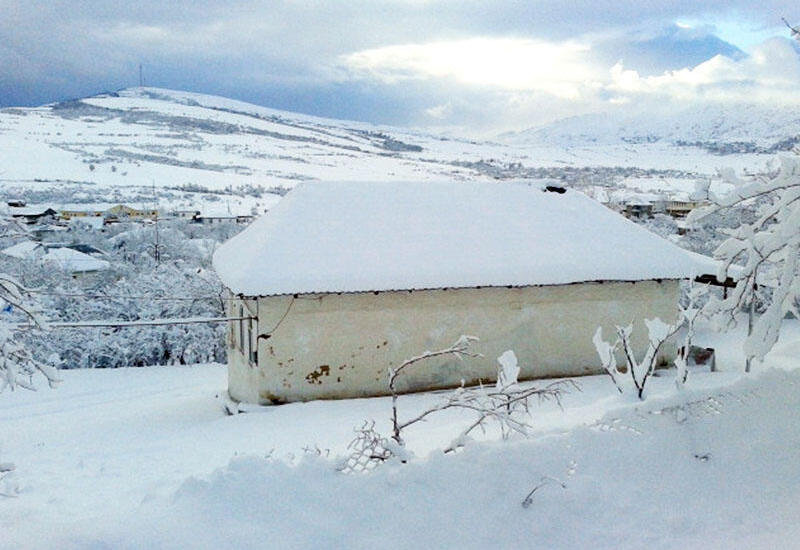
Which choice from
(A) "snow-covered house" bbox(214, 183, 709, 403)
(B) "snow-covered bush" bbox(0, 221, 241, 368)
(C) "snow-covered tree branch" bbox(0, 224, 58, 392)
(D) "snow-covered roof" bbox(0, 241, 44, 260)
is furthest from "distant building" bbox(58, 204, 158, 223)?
(C) "snow-covered tree branch" bbox(0, 224, 58, 392)

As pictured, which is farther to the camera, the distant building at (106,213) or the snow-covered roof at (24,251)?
the distant building at (106,213)

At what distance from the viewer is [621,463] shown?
5.93 m

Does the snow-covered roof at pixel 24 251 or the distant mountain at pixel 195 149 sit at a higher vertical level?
the distant mountain at pixel 195 149

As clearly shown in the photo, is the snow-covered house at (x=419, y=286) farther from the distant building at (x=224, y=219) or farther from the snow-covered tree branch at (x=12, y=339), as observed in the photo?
the distant building at (x=224, y=219)

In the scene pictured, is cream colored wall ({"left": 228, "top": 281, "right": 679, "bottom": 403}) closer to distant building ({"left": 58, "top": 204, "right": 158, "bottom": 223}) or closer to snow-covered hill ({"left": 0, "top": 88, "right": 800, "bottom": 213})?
snow-covered hill ({"left": 0, "top": 88, "right": 800, "bottom": 213})

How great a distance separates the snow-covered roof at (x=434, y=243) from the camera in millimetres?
13078

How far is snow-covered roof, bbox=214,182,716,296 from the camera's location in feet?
42.9

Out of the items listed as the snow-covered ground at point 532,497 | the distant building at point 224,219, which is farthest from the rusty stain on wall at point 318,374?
the distant building at point 224,219

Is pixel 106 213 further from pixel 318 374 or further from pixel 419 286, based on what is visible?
pixel 419 286

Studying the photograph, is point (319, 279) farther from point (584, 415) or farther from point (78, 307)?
point (78, 307)

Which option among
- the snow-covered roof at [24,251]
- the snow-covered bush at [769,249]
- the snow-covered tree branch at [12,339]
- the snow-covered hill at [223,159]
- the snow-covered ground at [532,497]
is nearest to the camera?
the snow-covered ground at [532,497]

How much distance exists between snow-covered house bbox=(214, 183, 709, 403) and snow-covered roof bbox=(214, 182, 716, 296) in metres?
0.03

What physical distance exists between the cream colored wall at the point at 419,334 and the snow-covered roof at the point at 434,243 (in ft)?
1.14

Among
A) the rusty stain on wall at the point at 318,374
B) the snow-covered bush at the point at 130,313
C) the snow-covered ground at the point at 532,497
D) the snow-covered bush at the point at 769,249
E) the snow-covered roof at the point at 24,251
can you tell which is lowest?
the snow-covered bush at the point at 130,313
